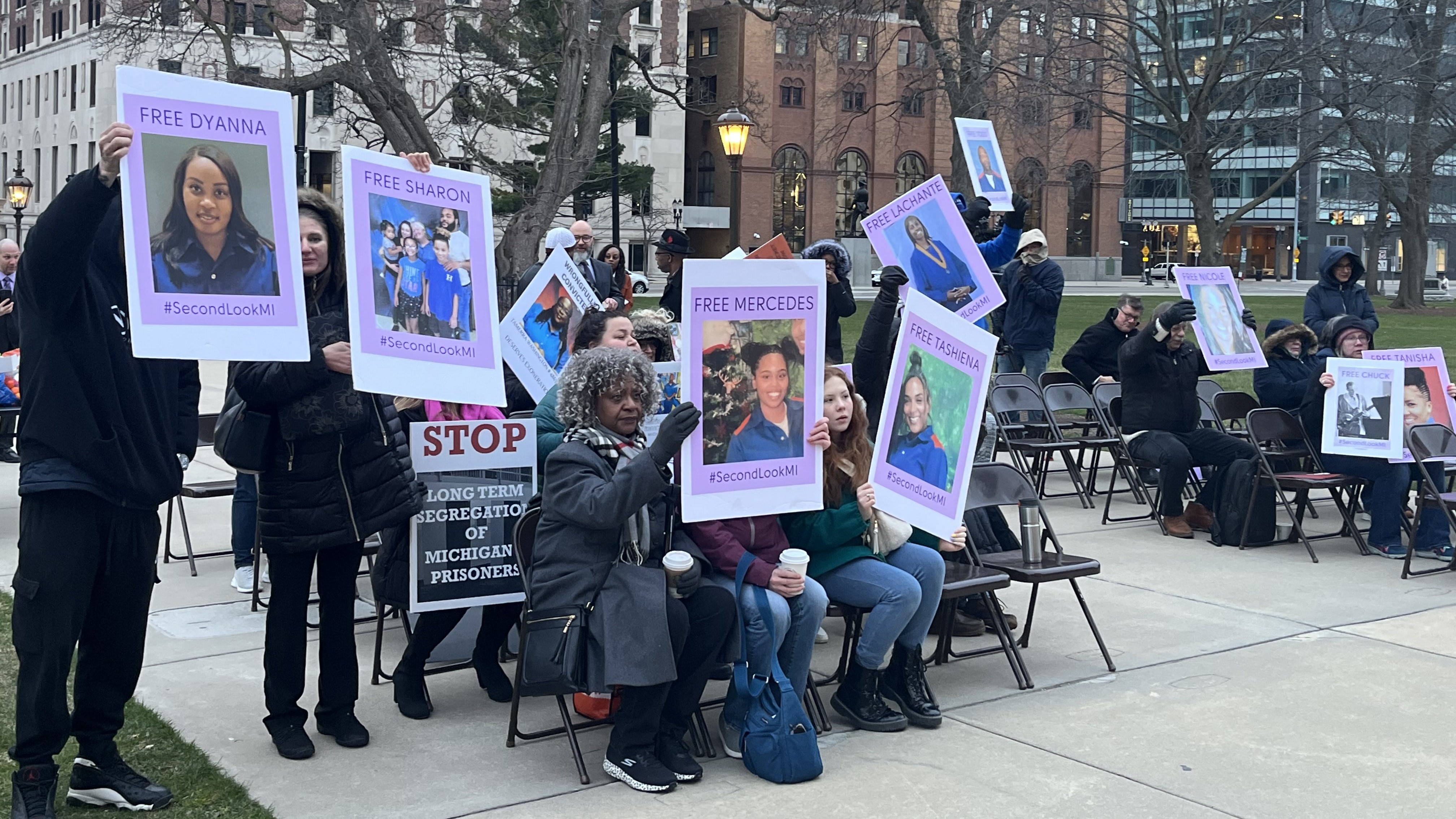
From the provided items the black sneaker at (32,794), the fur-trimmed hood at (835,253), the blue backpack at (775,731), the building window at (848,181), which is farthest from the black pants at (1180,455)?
the building window at (848,181)

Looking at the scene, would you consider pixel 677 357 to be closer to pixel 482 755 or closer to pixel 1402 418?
pixel 482 755

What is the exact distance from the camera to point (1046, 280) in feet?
40.4

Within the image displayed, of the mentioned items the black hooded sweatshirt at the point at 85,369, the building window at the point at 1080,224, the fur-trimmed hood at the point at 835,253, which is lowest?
the black hooded sweatshirt at the point at 85,369

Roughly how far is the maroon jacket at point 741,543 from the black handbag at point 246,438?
4.92ft

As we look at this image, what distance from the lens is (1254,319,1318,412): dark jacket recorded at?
1046 cm

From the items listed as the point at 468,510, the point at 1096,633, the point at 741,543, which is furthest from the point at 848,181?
the point at 741,543

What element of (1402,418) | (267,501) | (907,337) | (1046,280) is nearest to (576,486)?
(267,501)

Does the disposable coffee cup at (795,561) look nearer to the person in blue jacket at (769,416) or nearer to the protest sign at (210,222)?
the person in blue jacket at (769,416)

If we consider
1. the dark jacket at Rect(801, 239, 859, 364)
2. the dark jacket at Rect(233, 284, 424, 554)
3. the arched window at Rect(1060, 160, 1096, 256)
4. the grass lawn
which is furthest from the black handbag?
the arched window at Rect(1060, 160, 1096, 256)

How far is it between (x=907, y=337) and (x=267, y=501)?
2.35m

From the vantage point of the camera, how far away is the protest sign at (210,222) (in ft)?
13.2

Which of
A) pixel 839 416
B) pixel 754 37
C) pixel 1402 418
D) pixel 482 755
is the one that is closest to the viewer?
pixel 482 755

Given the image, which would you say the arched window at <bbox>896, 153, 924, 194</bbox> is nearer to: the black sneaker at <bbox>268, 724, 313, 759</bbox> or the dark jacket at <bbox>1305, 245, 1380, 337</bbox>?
the dark jacket at <bbox>1305, 245, 1380, 337</bbox>

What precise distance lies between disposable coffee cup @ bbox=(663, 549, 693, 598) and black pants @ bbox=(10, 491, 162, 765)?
162 centimetres
